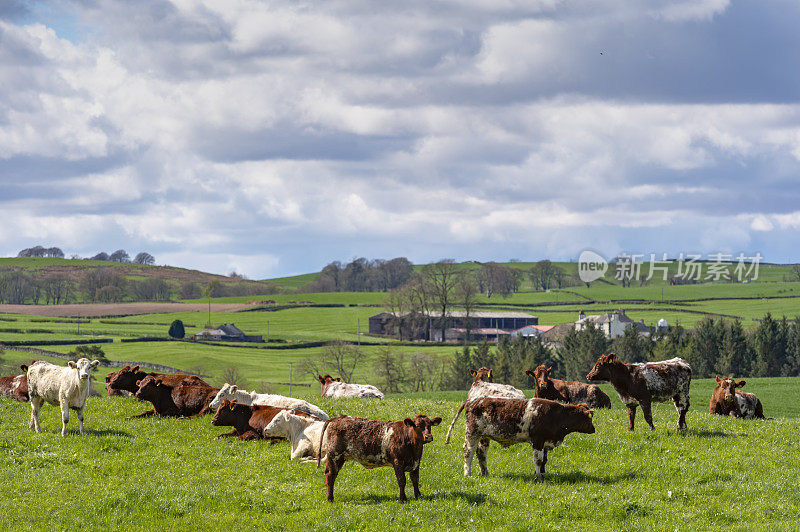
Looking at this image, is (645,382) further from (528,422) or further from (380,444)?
(380,444)

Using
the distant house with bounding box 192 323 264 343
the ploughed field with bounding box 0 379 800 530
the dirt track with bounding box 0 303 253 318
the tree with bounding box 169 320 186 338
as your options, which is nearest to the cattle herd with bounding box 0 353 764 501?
the ploughed field with bounding box 0 379 800 530

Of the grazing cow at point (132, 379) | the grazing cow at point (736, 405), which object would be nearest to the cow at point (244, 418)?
the grazing cow at point (132, 379)

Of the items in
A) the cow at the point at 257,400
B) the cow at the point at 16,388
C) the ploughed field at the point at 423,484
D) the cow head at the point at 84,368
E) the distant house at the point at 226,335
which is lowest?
the distant house at the point at 226,335

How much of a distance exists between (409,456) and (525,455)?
16.4 ft

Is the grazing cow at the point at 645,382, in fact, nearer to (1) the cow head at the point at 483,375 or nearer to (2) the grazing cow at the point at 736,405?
(1) the cow head at the point at 483,375

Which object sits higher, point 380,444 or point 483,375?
point 483,375

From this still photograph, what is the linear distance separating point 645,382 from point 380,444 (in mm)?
9832

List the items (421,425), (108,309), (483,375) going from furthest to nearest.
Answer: (108,309), (483,375), (421,425)

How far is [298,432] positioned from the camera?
835 inches

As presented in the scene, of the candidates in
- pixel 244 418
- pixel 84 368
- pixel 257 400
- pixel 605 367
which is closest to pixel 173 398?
pixel 257 400

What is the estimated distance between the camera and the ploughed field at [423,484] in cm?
1535

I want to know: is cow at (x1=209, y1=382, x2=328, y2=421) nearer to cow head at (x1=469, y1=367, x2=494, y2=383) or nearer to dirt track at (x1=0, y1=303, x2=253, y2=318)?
cow head at (x1=469, y1=367, x2=494, y2=383)

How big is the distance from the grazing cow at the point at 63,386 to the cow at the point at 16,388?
6943 millimetres

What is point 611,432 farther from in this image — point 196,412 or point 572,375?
point 572,375
